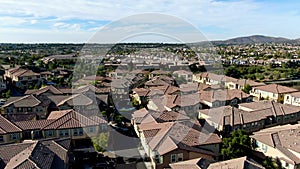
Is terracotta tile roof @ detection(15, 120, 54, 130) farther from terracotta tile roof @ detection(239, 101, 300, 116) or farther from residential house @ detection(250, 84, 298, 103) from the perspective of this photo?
residential house @ detection(250, 84, 298, 103)

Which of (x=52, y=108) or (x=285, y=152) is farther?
(x=52, y=108)

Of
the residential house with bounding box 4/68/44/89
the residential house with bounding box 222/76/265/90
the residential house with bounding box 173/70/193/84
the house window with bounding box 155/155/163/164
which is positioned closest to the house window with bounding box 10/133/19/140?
the house window with bounding box 155/155/163/164

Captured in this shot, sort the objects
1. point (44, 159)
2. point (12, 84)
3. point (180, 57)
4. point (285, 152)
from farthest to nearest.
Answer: point (180, 57)
point (12, 84)
point (285, 152)
point (44, 159)

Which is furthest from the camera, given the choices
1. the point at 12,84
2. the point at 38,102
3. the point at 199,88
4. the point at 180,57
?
the point at 180,57

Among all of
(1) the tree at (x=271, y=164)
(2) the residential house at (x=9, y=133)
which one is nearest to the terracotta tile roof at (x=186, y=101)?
(1) the tree at (x=271, y=164)

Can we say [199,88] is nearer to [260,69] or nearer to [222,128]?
[222,128]

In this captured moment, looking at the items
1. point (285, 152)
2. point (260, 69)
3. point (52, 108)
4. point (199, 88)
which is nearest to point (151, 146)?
point (285, 152)

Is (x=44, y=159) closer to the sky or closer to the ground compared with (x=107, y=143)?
closer to the sky

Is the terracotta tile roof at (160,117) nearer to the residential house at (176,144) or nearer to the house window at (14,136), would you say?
the residential house at (176,144)
